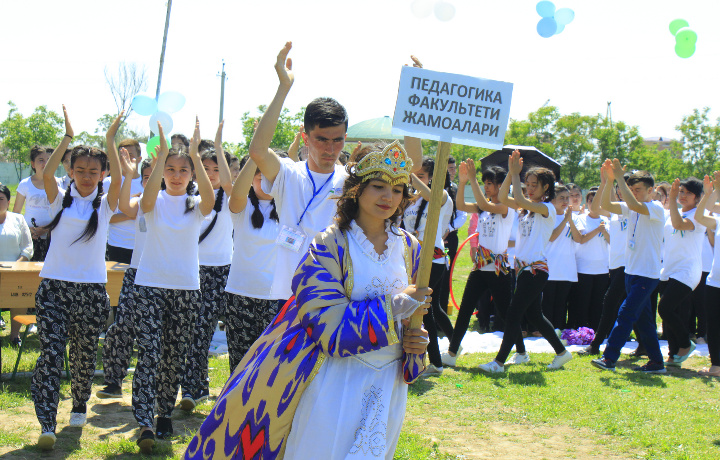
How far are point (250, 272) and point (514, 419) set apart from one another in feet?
8.38

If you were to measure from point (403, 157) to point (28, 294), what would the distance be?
459cm

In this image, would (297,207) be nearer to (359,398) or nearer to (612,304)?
(359,398)

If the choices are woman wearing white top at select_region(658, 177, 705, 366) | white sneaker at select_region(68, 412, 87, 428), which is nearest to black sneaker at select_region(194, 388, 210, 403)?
white sneaker at select_region(68, 412, 87, 428)

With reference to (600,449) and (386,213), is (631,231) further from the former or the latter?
(386,213)

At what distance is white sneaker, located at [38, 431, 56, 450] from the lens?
4430 mm

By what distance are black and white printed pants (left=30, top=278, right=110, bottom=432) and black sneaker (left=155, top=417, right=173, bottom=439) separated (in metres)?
0.64

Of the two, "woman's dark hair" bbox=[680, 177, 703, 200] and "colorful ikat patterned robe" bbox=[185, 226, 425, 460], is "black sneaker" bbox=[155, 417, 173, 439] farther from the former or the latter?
"woman's dark hair" bbox=[680, 177, 703, 200]

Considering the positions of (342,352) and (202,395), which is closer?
(342,352)

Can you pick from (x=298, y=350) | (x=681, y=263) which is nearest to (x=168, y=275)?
(x=298, y=350)

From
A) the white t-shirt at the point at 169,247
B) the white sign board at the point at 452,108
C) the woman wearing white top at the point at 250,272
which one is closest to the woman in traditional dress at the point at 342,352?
the white sign board at the point at 452,108

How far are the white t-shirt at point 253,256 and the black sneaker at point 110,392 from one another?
169 cm

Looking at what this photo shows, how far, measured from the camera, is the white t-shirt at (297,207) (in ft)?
11.4

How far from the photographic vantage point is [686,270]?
7594 mm

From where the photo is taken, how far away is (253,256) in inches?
199
